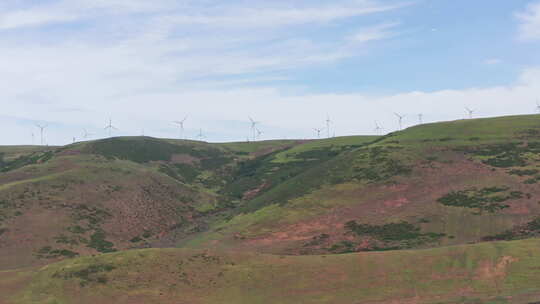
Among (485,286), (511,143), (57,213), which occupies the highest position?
(511,143)

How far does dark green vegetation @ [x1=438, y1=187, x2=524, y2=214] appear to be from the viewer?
109938 mm

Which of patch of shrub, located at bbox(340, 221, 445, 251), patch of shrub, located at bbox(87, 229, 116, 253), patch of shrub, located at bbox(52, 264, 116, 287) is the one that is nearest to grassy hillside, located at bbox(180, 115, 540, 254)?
patch of shrub, located at bbox(340, 221, 445, 251)

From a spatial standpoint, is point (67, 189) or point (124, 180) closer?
point (67, 189)

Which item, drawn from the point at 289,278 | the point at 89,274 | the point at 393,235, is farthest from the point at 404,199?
the point at 89,274

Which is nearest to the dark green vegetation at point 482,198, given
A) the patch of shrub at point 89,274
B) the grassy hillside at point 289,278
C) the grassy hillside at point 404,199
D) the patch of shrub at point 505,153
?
the grassy hillside at point 404,199

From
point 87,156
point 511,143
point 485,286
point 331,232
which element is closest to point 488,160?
point 511,143

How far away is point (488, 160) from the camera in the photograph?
5320 inches

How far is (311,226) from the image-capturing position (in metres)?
115

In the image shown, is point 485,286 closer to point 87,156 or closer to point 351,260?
point 351,260

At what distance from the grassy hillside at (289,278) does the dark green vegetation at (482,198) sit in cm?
3245

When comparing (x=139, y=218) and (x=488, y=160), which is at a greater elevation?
(x=488, y=160)

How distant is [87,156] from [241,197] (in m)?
57.1

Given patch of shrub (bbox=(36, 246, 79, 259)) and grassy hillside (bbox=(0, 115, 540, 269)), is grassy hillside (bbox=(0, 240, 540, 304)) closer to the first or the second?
grassy hillside (bbox=(0, 115, 540, 269))

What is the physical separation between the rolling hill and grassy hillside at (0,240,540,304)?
266mm
